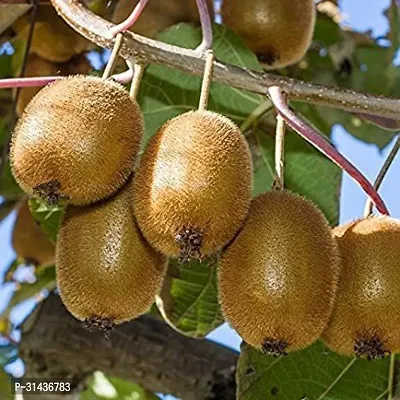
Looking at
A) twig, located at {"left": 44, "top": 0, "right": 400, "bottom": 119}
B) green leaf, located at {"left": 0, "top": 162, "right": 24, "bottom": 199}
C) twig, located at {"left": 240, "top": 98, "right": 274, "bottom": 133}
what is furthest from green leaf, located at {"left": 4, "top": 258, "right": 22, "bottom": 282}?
twig, located at {"left": 44, "top": 0, "right": 400, "bottom": 119}

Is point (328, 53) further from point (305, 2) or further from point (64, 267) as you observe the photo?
point (64, 267)

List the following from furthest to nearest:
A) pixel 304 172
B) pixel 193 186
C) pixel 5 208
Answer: pixel 5 208
pixel 304 172
pixel 193 186

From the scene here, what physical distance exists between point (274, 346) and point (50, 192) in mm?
269

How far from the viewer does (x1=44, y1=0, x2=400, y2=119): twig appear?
112 centimetres

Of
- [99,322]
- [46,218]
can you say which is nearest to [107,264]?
[99,322]

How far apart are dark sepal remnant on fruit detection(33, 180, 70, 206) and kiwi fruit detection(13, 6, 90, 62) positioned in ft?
2.18

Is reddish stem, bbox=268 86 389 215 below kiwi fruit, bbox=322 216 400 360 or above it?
above

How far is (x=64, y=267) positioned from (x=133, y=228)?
3.2 inches

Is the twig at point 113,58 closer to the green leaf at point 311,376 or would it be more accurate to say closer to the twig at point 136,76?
the twig at point 136,76

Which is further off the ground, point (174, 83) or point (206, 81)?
point (206, 81)

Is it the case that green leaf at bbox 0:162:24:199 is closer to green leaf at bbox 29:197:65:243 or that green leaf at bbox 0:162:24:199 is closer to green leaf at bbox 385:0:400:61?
green leaf at bbox 29:197:65:243

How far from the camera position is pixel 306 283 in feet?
3.35

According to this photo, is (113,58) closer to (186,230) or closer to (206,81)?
(206,81)

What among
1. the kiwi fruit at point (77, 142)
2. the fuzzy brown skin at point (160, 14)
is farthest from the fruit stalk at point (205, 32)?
the fuzzy brown skin at point (160, 14)
